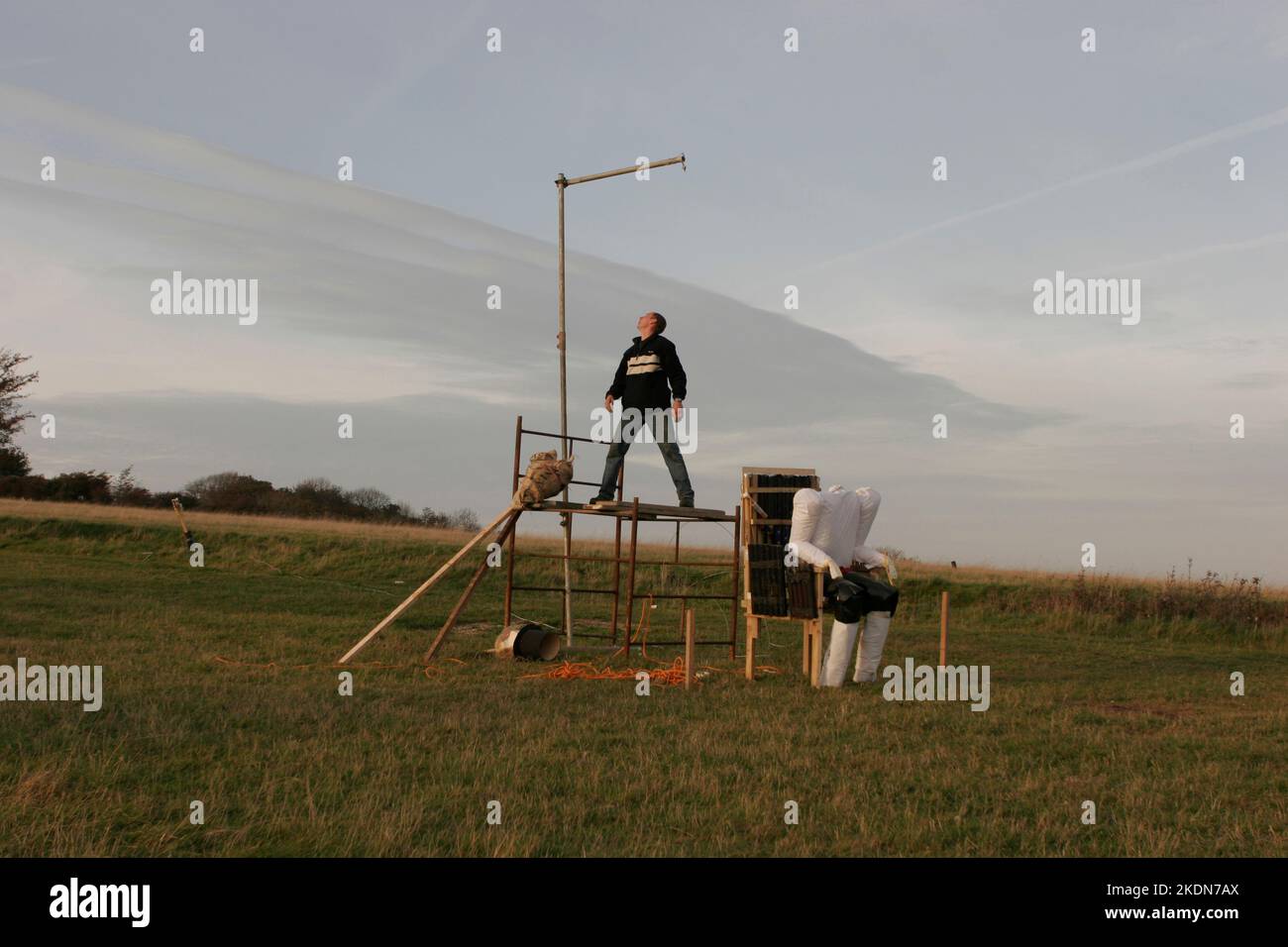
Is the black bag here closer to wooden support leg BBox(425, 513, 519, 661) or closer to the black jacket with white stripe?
the black jacket with white stripe

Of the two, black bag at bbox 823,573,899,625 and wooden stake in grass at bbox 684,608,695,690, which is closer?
wooden stake in grass at bbox 684,608,695,690

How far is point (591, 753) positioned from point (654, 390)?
683cm

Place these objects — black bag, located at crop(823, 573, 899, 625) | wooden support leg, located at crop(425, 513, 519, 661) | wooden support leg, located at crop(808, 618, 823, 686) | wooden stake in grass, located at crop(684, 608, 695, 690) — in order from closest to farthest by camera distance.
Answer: wooden stake in grass, located at crop(684, 608, 695, 690)
black bag, located at crop(823, 573, 899, 625)
wooden support leg, located at crop(808, 618, 823, 686)
wooden support leg, located at crop(425, 513, 519, 661)

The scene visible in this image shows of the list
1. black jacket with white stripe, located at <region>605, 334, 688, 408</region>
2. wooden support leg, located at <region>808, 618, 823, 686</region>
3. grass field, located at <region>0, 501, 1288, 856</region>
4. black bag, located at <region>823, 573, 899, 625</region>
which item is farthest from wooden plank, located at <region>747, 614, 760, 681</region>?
black jacket with white stripe, located at <region>605, 334, 688, 408</region>

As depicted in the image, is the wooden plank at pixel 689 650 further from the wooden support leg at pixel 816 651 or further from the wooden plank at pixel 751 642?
the wooden support leg at pixel 816 651

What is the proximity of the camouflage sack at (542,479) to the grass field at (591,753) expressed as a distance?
2174 millimetres

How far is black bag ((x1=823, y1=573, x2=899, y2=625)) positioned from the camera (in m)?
13.1

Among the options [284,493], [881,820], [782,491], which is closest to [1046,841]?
[881,820]

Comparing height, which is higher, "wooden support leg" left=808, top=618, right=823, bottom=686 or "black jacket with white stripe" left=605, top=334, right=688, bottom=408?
"black jacket with white stripe" left=605, top=334, right=688, bottom=408

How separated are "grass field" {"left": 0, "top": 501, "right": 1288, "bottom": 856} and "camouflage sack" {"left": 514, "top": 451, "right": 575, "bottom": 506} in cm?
217

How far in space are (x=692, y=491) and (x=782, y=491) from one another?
127cm

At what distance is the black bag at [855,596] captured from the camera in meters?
13.1

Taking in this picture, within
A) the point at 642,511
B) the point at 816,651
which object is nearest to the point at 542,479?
the point at 642,511

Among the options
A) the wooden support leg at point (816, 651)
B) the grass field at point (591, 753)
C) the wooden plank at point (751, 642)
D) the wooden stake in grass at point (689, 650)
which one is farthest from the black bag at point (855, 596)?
the wooden stake in grass at point (689, 650)
